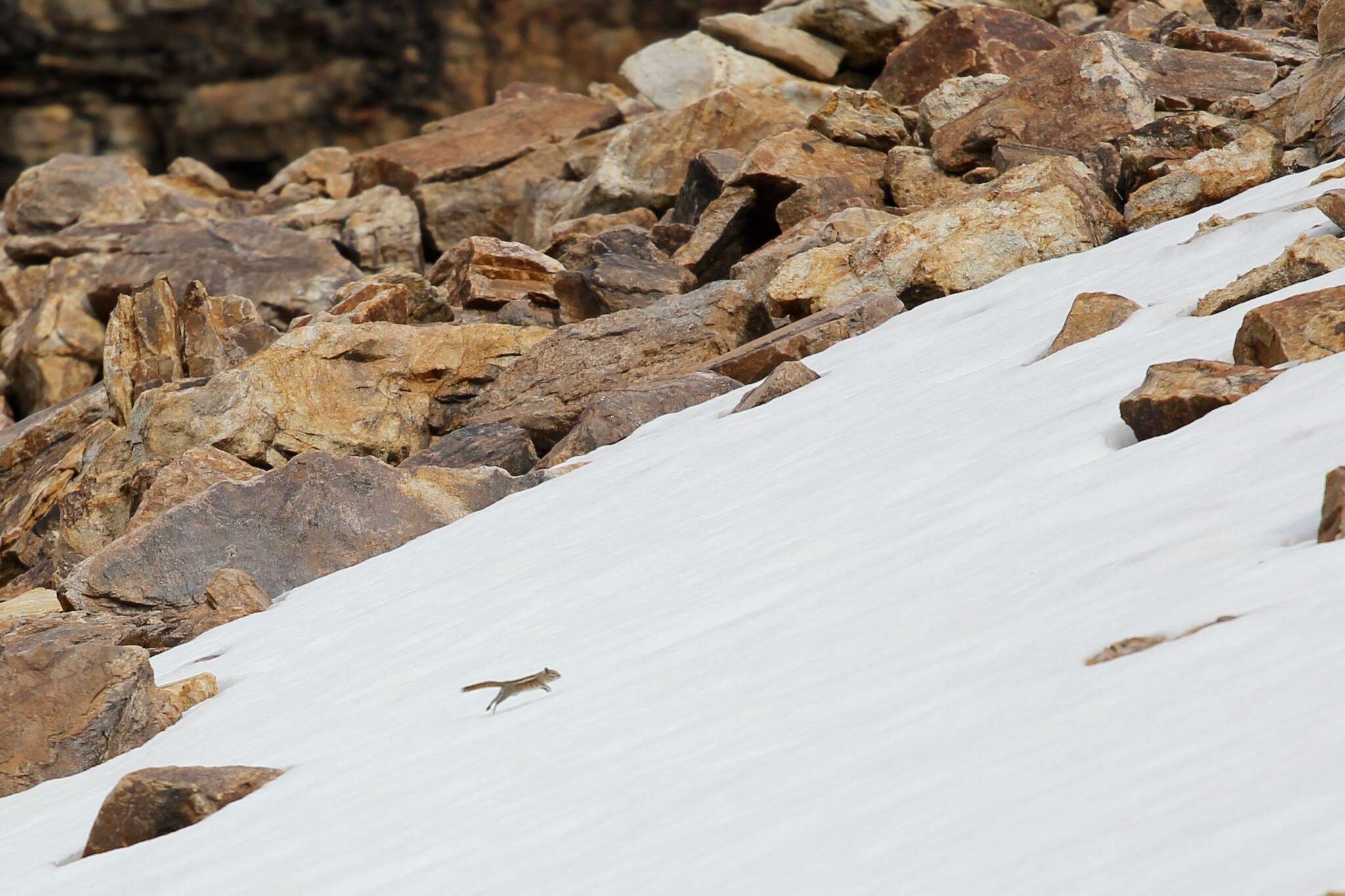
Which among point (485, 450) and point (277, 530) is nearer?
point (277, 530)

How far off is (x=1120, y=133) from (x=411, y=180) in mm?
13652

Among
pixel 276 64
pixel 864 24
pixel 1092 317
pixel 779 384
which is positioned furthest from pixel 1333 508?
pixel 276 64

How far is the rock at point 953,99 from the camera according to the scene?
51.4 ft

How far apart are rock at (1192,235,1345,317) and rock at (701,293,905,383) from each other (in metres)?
3.59

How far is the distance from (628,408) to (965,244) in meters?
3.29

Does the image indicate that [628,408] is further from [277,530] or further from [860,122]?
[860,122]

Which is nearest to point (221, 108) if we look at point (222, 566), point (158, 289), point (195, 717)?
point (158, 289)

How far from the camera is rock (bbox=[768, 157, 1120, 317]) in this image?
11438 mm

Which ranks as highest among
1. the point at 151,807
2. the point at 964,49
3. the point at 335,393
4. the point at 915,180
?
the point at 964,49

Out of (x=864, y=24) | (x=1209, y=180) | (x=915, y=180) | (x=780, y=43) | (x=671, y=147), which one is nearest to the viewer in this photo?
(x=1209, y=180)

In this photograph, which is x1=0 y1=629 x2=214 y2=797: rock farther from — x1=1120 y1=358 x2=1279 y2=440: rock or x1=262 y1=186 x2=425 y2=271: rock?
x1=262 y1=186 x2=425 y2=271: rock

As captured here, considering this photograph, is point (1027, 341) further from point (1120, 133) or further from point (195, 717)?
point (1120, 133)

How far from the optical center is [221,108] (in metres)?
33.6

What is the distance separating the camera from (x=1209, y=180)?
11.4m
